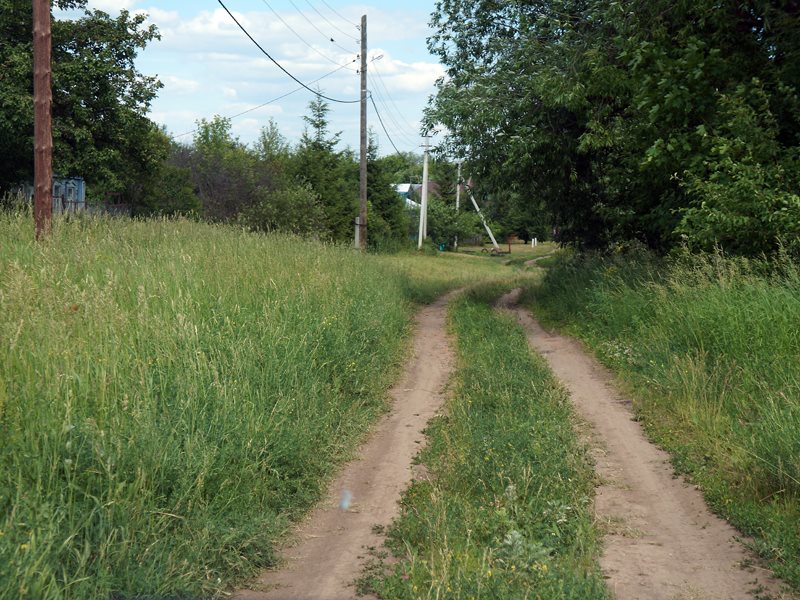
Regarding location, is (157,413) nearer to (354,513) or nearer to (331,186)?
(354,513)

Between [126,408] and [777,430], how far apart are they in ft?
16.2

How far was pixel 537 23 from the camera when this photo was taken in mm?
17734

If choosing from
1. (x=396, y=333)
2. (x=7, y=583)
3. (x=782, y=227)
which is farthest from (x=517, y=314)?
(x=7, y=583)

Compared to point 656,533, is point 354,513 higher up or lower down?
lower down

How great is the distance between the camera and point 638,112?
15.8 meters

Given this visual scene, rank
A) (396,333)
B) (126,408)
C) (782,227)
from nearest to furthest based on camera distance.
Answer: (126,408) < (782,227) < (396,333)

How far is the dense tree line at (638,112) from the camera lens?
12531 mm

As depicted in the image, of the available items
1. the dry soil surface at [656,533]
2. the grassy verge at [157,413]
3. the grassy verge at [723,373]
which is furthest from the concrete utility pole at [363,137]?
the dry soil surface at [656,533]

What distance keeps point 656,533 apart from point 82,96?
2219 centimetres

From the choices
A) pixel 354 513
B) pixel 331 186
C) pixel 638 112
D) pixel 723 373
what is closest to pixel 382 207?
pixel 331 186

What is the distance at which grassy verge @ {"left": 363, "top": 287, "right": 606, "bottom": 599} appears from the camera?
4.80 metres

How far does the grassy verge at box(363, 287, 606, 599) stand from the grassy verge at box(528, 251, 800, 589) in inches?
43.2

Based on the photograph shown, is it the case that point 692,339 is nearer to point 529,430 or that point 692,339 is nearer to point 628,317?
point 628,317

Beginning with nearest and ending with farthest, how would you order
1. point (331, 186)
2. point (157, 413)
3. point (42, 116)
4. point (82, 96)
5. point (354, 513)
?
1. point (157, 413)
2. point (354, 513)
3. point (42, 116)
4. point (82, 96)
5. point (331, 186)
